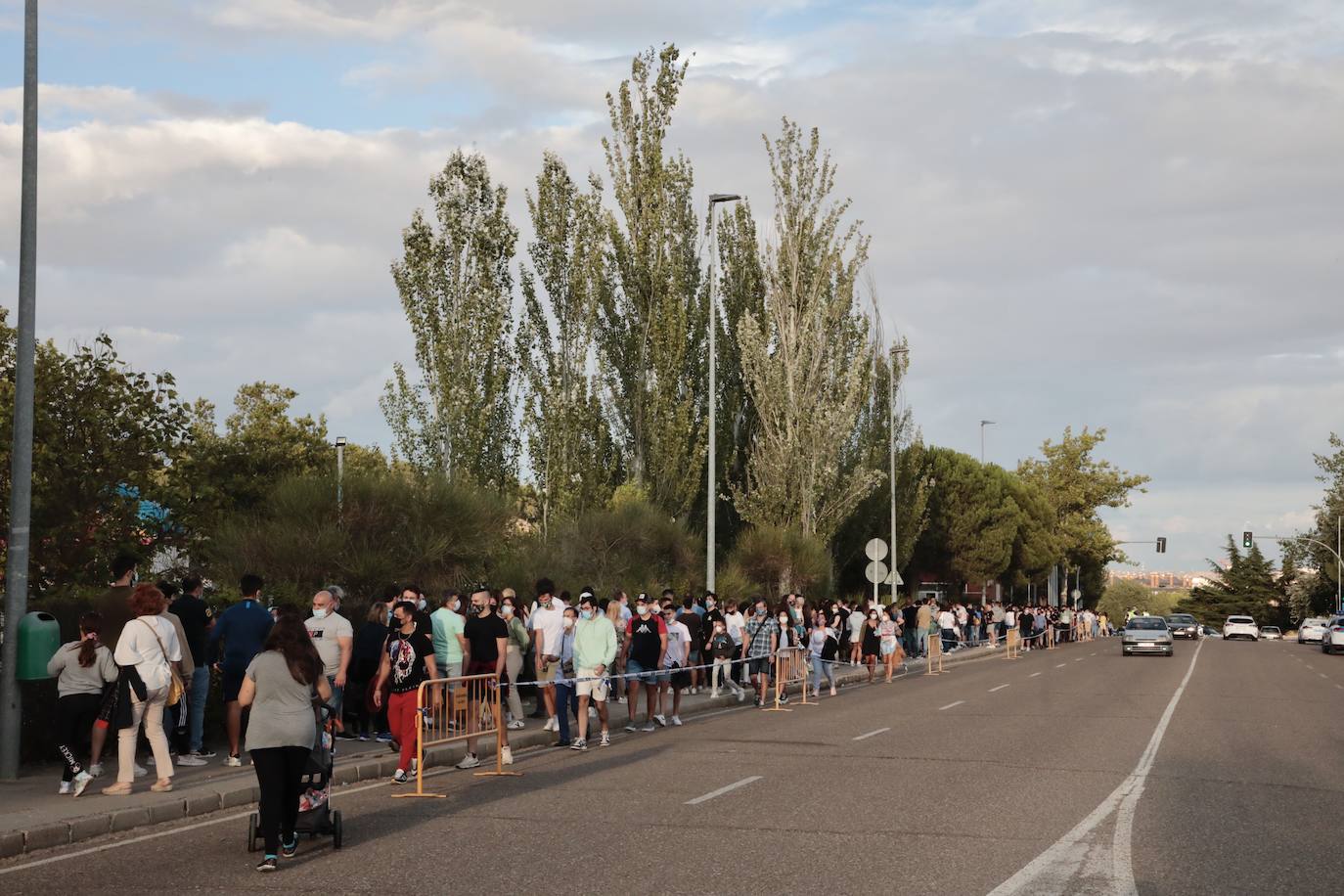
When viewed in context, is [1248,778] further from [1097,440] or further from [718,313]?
[1097,440]

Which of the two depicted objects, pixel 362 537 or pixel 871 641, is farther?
pixel 871 641

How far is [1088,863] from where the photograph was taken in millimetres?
9320

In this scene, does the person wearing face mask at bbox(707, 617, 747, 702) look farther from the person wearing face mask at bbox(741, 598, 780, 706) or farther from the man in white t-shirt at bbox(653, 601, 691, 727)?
the man in white t-shirt at bbox(653, 601, 691, 727)

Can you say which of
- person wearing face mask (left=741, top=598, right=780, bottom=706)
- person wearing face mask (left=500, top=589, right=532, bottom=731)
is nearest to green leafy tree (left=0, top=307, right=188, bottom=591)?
person wearing face mask (left=500, top=589, right=532, bottom=731)

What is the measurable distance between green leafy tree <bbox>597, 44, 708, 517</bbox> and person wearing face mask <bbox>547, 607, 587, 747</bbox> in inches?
829

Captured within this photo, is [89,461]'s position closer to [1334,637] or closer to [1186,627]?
[1334,637]

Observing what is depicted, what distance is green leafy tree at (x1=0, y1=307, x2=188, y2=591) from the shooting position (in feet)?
69.6

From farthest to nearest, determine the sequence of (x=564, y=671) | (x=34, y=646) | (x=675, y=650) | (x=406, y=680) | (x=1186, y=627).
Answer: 1. (x=1186, y=627)
2. (x=675, y=650)
3. (x=564, y=671)
4. (x=406, y=680)
5. (x=34, y=646)

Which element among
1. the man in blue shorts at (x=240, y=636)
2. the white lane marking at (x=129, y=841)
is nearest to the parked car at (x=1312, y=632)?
A: the man in blue shorts at (x=240, y=636)

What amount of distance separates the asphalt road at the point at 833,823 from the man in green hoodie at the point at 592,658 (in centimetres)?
67

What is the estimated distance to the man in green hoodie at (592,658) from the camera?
17.0 m

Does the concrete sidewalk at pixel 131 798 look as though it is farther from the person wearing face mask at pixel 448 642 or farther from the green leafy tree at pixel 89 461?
the green leafy tree at pixel 89 461

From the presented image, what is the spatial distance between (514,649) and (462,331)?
21395mm

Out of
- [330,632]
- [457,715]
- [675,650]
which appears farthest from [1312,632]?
[330,632]
